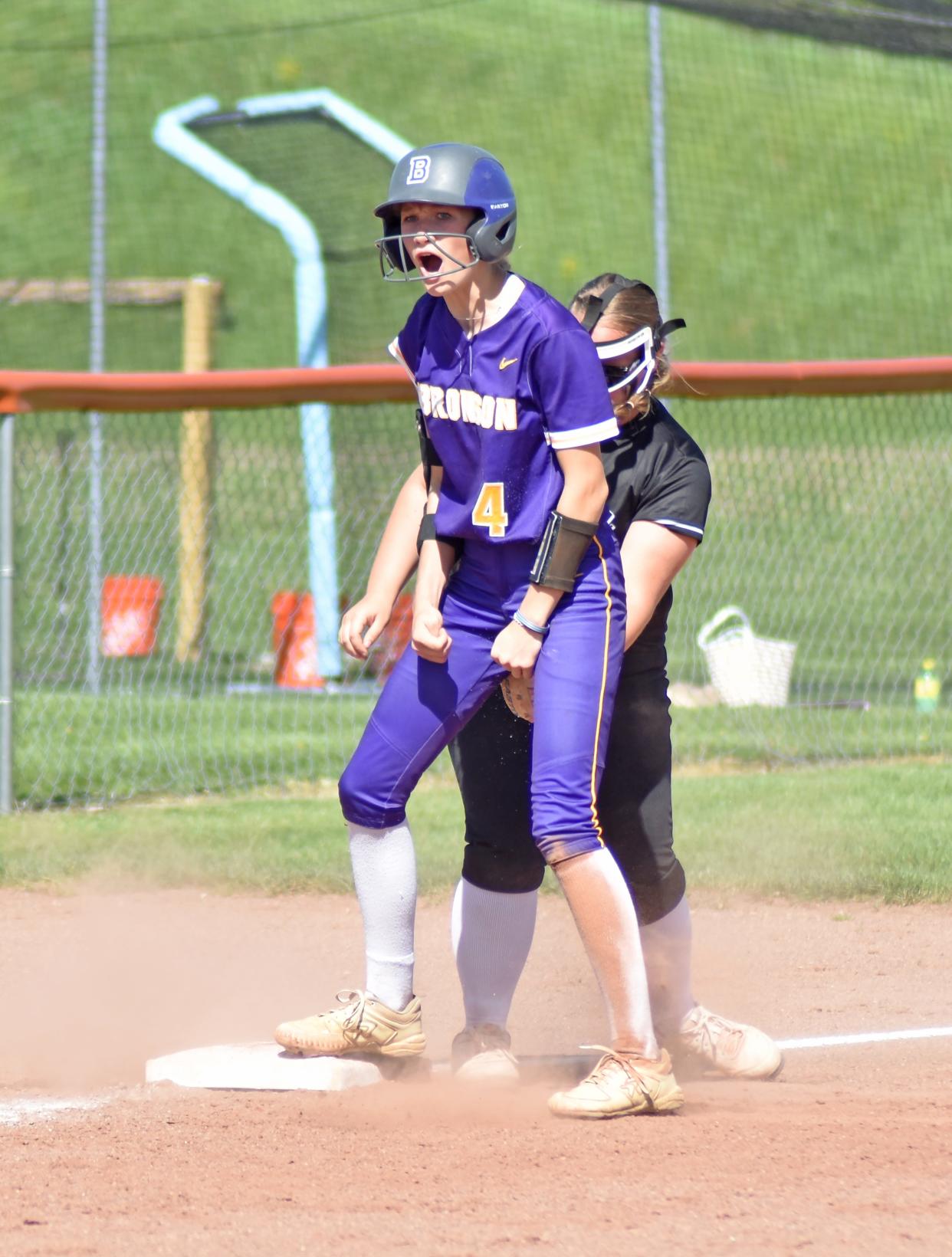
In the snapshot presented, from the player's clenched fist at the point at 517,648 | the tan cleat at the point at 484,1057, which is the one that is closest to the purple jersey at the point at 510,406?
the player's clenched fist at the point at 517,648

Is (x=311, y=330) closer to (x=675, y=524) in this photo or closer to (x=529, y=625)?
(x=675, y=524)

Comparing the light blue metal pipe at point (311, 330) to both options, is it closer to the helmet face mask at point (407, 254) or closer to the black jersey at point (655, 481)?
the black jersey at point (655, 481)

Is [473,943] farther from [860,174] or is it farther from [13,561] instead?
[860,174]

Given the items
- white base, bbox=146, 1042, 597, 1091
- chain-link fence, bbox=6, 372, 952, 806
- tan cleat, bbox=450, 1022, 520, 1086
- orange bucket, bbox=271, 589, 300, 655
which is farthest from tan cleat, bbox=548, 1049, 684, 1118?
orange bucket, bbox=271, 589, 300, 655

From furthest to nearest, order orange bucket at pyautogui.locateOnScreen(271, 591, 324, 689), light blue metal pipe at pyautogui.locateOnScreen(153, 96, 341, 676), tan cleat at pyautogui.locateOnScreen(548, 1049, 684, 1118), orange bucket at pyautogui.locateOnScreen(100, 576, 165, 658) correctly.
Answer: orange bucket at pyautogui.locateOnScreen(100, 576, 165, 658), light blue metal pipe at pyautogui.locateOnScreen(153, 96, 341, 676), orange bucket at pyautogui.locateOnScreen(271, 591, 324, 689), tan cleat at pyautogui.locateOnScreen(548, 1049, 684, 1118)

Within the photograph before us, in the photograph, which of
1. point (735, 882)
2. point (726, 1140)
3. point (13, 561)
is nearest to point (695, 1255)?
point (726, 1140)

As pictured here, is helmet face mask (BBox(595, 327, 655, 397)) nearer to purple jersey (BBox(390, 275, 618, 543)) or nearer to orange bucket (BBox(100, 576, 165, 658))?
purple jersey (BBox(390, 275, 618, 543))

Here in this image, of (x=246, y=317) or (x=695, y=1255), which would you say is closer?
(x=695, y=1255)

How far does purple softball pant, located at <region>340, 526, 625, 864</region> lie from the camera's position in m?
3.63

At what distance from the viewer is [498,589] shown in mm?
3816

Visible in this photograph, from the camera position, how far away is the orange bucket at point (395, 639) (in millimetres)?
9094

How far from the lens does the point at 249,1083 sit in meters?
3.95

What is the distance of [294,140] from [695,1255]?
13.0 m

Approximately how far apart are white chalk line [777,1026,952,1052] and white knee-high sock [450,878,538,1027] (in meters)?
0.91
